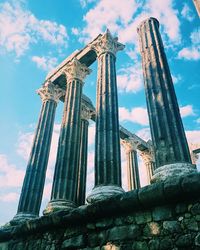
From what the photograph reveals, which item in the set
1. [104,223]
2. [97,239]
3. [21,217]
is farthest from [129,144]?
[97,239]

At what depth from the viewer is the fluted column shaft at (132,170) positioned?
22578 mm

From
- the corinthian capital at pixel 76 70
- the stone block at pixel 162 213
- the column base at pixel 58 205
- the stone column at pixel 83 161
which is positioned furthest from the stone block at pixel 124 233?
the corinthian capital at pixel 76 70

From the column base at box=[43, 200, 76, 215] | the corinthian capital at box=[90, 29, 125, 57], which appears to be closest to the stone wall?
the column base at box=[43, 200, 76, 215]

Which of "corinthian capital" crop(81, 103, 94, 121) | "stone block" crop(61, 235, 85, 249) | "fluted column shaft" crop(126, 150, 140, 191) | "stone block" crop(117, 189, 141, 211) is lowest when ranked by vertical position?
"stone block" crop(61, 235, 85, 249)

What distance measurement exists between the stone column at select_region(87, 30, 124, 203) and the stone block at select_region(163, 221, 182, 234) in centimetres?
332

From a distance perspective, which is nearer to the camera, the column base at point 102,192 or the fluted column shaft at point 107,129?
the column base at point 102,192

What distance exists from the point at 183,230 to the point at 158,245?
595 mm

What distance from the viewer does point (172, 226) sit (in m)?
5.02

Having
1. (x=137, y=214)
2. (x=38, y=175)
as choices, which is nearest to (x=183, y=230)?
(x=137, y=214)

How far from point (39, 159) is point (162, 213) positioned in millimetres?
10275

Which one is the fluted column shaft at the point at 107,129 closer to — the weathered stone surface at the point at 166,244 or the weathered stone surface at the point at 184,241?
the weathered stone surface at the point at 166,244

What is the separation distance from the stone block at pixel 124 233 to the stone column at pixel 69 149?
4706 millimetres

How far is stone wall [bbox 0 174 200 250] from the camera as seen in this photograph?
15.9ft

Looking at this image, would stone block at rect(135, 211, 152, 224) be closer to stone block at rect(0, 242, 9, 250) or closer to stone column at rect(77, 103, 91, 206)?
stone block at rect(0, 242, 9, 250)
